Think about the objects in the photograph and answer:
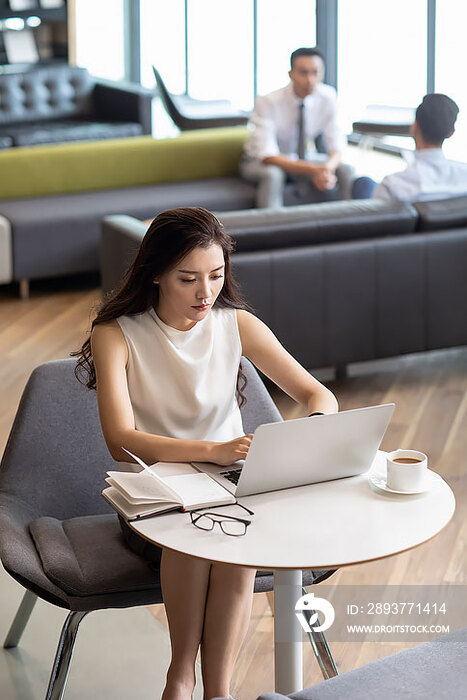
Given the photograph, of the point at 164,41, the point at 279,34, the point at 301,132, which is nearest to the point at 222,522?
the point at 301,132

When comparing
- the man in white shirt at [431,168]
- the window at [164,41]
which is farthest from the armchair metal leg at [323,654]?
the window at [164,41]

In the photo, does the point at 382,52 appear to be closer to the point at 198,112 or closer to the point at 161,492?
the point at 198,112

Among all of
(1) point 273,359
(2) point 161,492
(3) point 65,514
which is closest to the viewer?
(2) point 161,492

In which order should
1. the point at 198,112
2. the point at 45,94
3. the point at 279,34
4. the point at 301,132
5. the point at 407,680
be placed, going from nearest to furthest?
the point at 407,680
the point at 301,132
the point at 198,112
the point at 45,94
the point at 279,34

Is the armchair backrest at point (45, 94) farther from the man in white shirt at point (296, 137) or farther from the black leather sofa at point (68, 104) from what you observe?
the man in white shirt at point (296, 137)

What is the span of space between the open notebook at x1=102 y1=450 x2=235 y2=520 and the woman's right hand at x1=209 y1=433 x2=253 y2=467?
46mm

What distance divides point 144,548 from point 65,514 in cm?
33

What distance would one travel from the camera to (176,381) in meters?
2.26

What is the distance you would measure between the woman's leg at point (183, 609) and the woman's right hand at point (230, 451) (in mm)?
193

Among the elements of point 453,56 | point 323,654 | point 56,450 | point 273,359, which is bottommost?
point 323,654

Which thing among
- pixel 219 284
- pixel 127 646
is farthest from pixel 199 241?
pixel 127 646

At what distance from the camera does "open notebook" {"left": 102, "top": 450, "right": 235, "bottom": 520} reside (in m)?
1.87

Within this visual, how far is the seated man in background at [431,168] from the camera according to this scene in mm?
4559

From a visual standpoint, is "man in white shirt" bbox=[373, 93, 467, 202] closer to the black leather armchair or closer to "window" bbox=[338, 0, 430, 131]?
the black leather armchair
